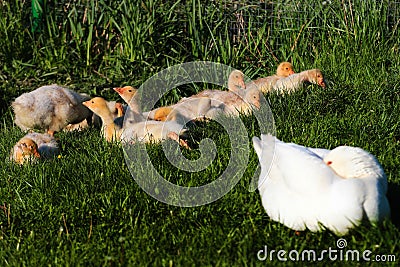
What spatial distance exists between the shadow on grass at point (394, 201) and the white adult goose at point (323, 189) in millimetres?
235

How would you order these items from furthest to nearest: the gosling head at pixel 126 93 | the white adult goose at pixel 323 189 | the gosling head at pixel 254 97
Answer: the gosling head at pixel 126 93
the gosling head at pixel 254 97
the white adult goose at pixel 323 189

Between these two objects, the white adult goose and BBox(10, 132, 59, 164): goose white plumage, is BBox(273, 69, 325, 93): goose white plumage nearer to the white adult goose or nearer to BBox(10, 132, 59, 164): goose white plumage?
BBox(10, 132, 59, 164): goose white plumage

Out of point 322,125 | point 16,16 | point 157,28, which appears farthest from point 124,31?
point 322,125

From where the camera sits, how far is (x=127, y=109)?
6.44 metres

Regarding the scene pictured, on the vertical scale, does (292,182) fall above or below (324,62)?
above

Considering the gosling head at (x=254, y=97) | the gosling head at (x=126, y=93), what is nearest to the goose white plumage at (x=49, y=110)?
the gosling head at (x=126, y=93)

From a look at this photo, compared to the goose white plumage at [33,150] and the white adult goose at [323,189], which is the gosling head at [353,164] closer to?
the white adult goose at [323,189]

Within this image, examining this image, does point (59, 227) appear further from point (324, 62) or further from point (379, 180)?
point (324, 62)

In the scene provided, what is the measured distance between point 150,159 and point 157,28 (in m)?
3.58

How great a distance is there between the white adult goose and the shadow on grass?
0.23 m

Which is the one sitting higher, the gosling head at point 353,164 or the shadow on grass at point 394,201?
the gosling head at point 353,164

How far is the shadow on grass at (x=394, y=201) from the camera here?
155 inches

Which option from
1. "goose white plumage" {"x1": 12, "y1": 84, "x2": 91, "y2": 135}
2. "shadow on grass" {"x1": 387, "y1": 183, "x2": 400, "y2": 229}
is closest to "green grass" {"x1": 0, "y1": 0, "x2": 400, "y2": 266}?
"shadow on grass" {"x1": 387, "y1": 183, "x2": 400, "y2": 229}

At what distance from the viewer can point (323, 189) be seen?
371cm
